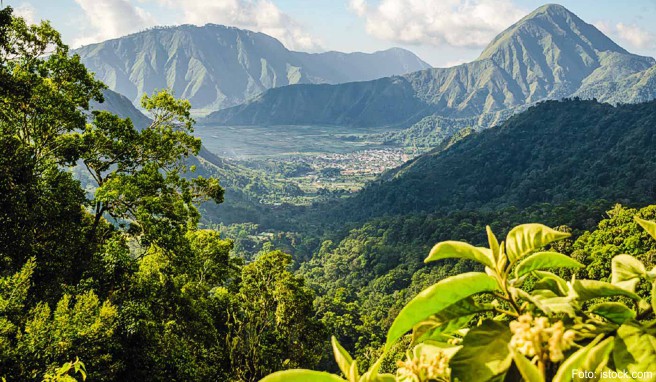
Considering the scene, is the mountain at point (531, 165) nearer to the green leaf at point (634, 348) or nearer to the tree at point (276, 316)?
the tree at point (276, 316)

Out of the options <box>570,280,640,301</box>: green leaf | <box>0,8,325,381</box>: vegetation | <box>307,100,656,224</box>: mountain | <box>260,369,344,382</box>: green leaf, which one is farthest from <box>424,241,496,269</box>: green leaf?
<box>307,100,656,224</box>: mountain

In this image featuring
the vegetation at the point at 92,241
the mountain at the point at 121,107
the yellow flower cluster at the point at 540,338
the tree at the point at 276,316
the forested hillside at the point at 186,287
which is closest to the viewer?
the yellow flower cluster at the point at 540,338

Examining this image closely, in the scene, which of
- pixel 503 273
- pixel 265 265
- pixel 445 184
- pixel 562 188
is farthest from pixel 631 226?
pixel 445 184

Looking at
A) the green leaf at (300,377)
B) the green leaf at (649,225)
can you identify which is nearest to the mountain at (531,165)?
the green leaf at (649,225)

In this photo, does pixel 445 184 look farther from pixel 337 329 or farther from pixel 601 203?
pixel 337 329

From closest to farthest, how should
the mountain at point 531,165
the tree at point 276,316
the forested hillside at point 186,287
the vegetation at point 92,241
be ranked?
the forested hillside at point 186,287
the vegetation at point 92,241
the tree at point 276,316
the mountain at point 531,165

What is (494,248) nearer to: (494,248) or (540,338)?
(494,248)

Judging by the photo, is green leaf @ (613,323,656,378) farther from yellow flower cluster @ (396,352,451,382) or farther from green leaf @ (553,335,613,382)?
yellow flower cluster @ (396,352,451,382)
